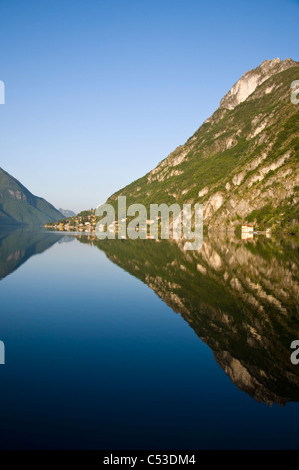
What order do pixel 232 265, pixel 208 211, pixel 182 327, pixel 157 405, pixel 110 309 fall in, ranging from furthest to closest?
pixel 208 211 < pixel 232 265 < pixel 110 309 < pixel 182 327 < pixel 157 405

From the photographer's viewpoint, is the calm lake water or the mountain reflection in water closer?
the calm lake water

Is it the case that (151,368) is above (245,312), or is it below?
below

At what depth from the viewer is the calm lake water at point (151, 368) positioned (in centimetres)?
998

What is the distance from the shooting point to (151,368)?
14.6 m

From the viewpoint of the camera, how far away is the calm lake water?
9.98 metres

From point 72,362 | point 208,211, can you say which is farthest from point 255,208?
point 72,362

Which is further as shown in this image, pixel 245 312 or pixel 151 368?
pixel 245 312

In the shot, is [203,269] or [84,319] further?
[203,269]

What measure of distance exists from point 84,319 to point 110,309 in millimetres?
3004

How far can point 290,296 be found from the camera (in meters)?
26.6

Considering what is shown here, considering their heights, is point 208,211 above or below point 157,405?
above

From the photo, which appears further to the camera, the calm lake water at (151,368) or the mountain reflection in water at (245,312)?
the mountain reflection in water at (245,312)
